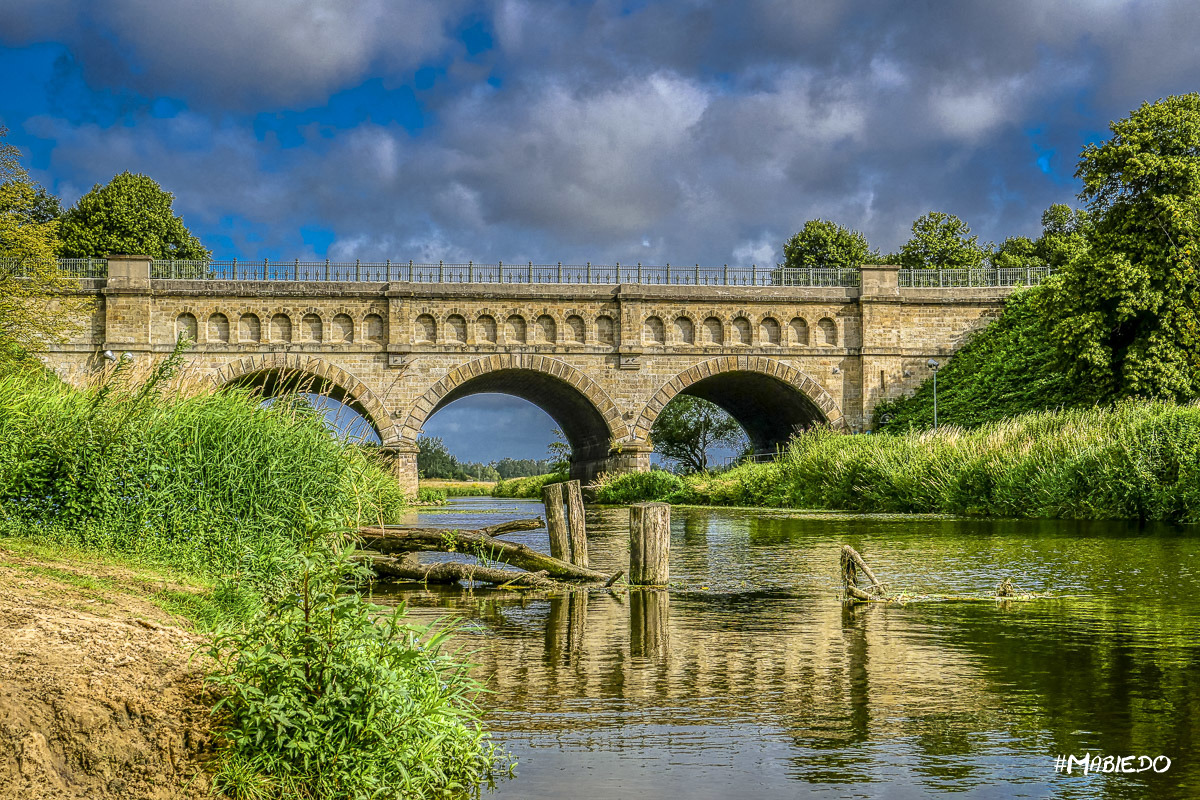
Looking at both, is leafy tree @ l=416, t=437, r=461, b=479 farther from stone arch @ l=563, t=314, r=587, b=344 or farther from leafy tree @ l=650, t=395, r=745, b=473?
stone arch @ l=563, t=314, r=587, b=344

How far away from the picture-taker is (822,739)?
171 inches

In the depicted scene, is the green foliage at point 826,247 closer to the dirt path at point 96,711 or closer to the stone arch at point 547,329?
the stone arch at point 547,329

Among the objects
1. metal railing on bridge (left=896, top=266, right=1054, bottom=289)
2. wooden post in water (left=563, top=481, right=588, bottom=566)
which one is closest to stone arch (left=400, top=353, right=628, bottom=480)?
metal railing on bridge (left=896, top=266, right=1054, bottom=289)

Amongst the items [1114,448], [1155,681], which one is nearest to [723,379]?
[1114,448]

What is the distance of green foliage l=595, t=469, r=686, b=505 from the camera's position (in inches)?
1270

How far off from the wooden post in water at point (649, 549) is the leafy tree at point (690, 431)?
44.9 meters

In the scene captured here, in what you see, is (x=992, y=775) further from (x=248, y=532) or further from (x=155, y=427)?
(x=155, y=427)

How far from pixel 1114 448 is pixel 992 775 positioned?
1542cm

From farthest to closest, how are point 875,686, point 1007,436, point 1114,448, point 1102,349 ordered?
point 1102,349, point 1007,436, point 1114,448, point 875,686

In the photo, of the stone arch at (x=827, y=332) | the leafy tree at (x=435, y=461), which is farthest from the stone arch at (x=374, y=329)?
the leafy tree at (x=435, y=461)

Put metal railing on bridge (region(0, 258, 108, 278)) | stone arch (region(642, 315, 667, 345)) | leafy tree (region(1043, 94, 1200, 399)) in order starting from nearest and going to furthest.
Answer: leafy tree (region(1043, 94, 1200, 399)) < metal railing on bridge (region(0, 258, 108, 278)) < stone arch (region(642, 315, 667, 345))

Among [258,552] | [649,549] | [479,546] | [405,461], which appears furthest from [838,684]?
[405,461]

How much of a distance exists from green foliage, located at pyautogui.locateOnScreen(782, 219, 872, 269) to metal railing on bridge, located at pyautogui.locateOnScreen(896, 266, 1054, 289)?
1306 cm

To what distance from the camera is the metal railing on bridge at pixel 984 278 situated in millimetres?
36500
